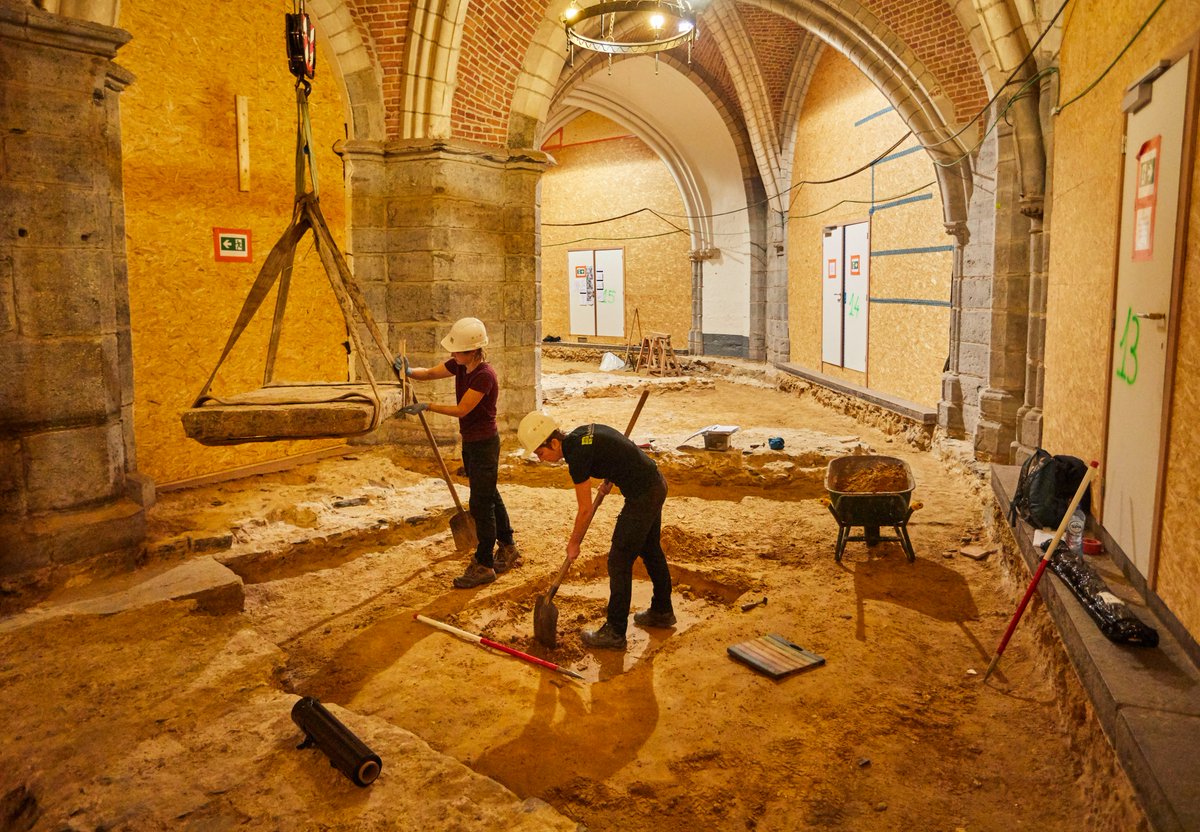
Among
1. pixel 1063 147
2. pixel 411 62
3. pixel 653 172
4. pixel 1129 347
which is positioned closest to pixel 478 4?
pixel 411 62

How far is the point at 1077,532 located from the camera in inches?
179

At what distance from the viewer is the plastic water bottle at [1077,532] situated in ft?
14.2

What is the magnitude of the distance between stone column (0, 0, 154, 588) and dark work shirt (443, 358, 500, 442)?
2.08m

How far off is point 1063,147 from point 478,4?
5.49 meters

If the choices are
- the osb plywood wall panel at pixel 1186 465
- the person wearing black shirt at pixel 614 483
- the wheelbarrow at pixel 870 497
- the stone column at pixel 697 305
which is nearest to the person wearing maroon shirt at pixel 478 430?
the person wearing black shirt at pixel 614 483

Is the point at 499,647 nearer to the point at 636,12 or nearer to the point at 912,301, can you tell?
the point at 636,12

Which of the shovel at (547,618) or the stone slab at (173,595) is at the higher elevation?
the stone slab at (173,595)

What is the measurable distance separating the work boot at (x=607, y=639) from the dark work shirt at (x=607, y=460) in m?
0.80

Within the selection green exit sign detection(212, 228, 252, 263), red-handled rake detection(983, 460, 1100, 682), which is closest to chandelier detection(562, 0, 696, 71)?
green exit sign detection(212, 228, 252, 263)

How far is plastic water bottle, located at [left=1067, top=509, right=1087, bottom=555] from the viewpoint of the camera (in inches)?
170

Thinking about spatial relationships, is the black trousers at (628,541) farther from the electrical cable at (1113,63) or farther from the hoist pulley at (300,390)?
the electrical cable at (1113,63)

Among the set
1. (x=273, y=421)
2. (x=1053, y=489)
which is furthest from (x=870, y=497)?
(x=273, y=421)

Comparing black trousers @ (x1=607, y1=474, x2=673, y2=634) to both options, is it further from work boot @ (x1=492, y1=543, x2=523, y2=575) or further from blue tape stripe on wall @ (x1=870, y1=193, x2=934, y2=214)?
blue tape stripe on wall @ (x1=870, y1=193, x2=934, y2=214)

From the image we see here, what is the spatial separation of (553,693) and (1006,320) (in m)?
6.22
